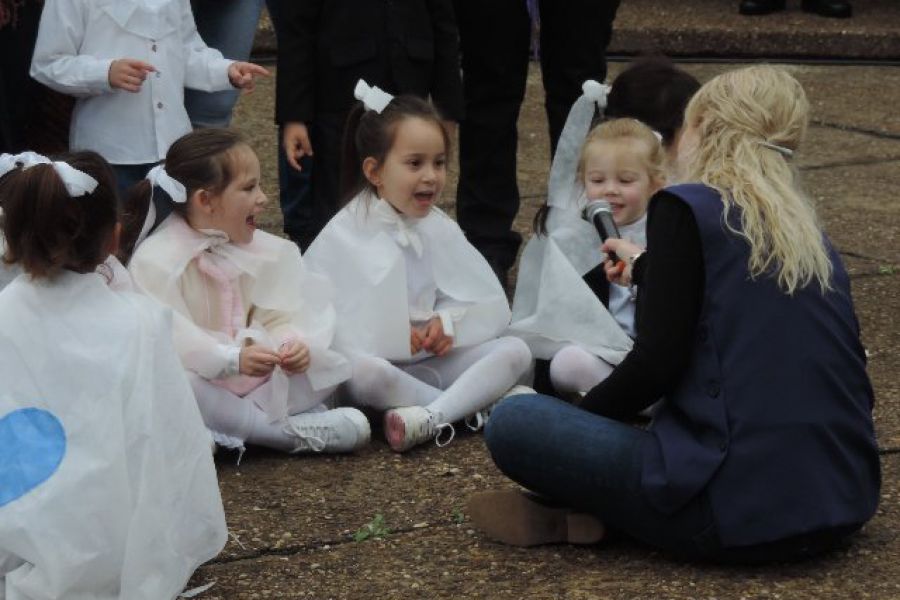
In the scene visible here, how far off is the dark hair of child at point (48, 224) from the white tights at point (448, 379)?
4.00ft

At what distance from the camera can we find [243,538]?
12.2ft

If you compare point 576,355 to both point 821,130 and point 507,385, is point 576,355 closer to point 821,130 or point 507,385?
point 507,385

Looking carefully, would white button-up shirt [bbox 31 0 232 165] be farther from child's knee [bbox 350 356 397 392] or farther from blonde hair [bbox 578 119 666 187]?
blonde hair [bbox 578 119 666 187]

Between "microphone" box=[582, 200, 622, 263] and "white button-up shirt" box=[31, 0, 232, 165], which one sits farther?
"white button-up shirt" box=[31, 0, 232, 165]

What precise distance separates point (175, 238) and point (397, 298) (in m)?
0.61

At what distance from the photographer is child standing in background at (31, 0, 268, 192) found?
4566mm

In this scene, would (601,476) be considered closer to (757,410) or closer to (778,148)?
(757,410)

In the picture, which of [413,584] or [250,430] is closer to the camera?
[413,584]

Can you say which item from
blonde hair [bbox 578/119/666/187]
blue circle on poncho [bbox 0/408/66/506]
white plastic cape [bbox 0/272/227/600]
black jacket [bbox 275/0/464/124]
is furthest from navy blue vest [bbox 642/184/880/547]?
black jacket [bbox 275/0/464/124]

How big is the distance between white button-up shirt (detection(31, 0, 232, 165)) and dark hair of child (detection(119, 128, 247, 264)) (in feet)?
1.34

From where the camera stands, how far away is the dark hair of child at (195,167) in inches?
165

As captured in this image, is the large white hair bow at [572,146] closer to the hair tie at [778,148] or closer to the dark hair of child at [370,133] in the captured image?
the dark hair of child at [370,133]

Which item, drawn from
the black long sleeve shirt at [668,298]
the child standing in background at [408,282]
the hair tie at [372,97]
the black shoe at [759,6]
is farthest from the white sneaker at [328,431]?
the black shoe at [759,6]

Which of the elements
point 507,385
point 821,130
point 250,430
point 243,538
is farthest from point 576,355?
point 821,130
